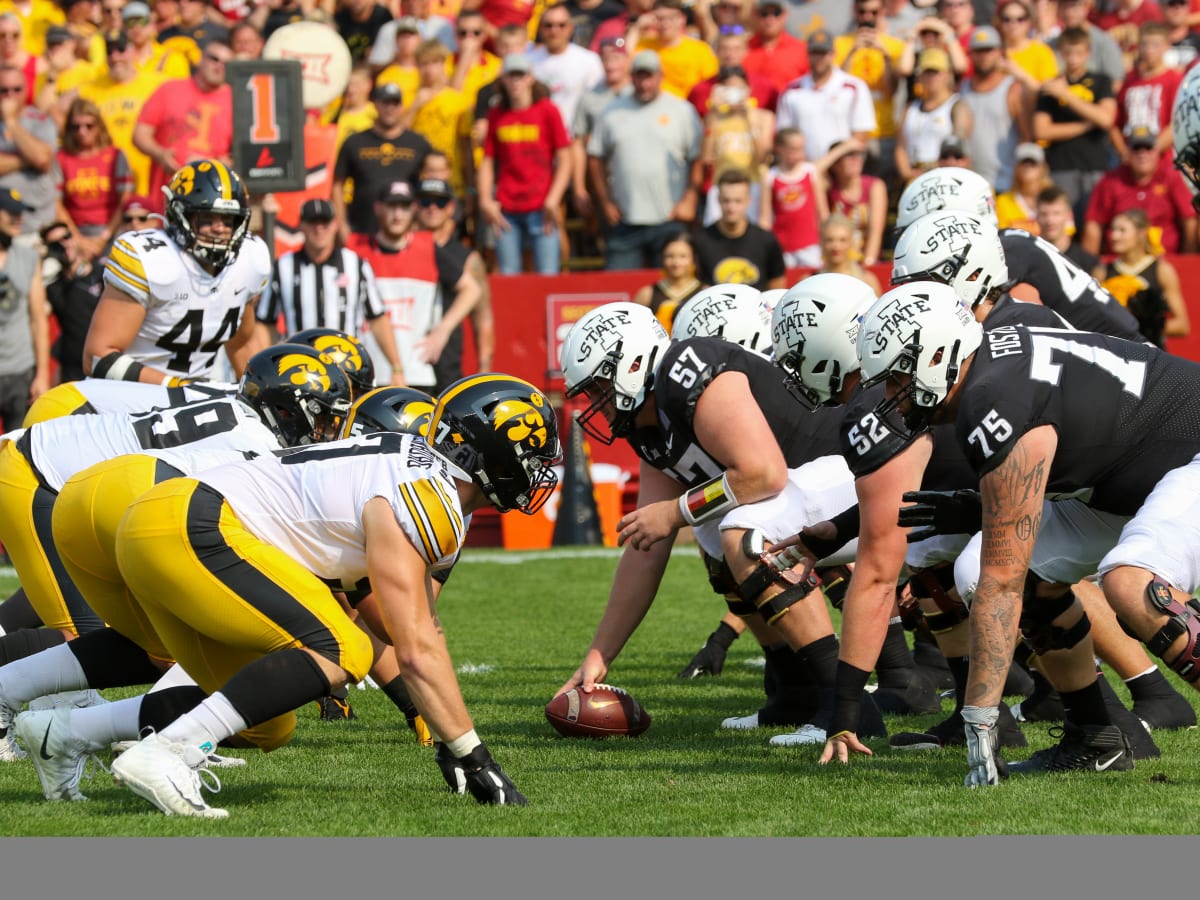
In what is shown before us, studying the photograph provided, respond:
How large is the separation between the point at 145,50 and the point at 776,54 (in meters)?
5.18

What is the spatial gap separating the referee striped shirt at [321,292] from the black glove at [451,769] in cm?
651

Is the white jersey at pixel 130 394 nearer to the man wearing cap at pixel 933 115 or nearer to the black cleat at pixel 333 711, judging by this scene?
the black cleat at pixel 333 711

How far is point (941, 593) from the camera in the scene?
6520 mm

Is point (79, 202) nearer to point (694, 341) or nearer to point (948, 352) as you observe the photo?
point (694, 341)

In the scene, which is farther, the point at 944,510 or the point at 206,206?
the point at 206,206

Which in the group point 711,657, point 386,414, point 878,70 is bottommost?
point 711,657

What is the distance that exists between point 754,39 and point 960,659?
913 cm

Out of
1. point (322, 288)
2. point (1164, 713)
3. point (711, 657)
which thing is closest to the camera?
point (1164, 713)

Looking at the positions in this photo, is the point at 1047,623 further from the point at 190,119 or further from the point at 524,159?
the point at 190,119

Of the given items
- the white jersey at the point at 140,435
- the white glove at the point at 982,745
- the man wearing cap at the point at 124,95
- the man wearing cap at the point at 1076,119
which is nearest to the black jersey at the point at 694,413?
the white jersey at the point at 140,435

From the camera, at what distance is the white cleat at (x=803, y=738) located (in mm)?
6500

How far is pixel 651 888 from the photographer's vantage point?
14.1 ft

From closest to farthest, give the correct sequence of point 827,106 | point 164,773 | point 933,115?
point 164,773 → point 933,115 → point 827,106

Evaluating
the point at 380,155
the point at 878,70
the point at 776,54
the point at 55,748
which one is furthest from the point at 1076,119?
the point at 55,748
